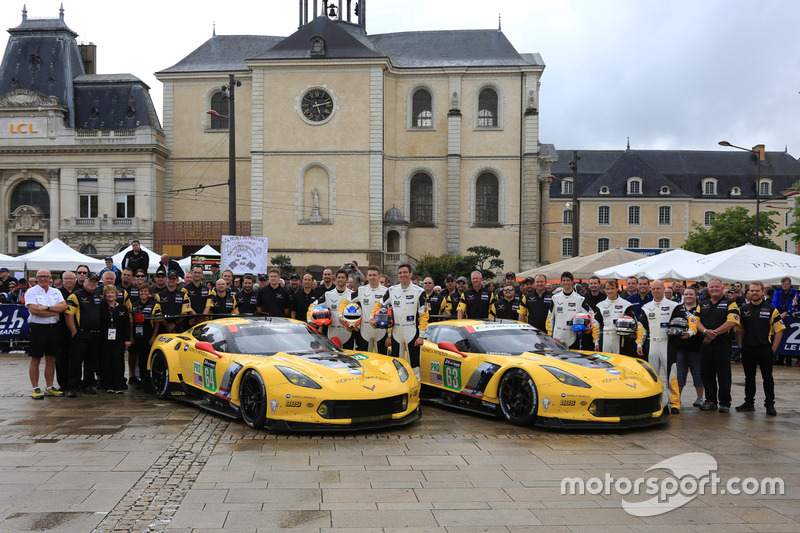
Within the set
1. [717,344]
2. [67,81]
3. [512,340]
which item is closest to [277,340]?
[512,340]

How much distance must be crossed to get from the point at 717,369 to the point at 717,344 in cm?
37

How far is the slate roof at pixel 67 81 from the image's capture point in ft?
162

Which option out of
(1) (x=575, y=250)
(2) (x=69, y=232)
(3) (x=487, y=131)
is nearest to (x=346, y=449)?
(1) (x=575, y=250)

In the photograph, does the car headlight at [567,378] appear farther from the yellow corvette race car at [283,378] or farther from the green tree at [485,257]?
the green tree at [485,257]

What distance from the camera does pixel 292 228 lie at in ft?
153

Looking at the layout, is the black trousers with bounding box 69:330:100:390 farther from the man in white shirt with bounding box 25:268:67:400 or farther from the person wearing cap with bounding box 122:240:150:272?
the person wearing cap with bounding box 122:240:150:272

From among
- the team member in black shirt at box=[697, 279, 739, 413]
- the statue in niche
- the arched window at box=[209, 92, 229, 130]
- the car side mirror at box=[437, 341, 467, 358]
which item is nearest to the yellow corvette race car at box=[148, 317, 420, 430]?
the car side mirror at box=[437, 341, 467, 358]

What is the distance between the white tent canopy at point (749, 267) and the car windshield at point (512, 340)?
28.8 feet

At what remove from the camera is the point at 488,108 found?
4881cm

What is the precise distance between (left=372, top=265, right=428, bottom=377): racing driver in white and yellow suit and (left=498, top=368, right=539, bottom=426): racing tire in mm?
1959

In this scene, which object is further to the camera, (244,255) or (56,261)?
(56,261)

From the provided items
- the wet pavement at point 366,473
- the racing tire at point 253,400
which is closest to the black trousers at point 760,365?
the wet pavement at point 366,473

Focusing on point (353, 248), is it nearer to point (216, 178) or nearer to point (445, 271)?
point (445, 271)

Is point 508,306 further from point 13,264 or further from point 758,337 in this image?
point 13,264
